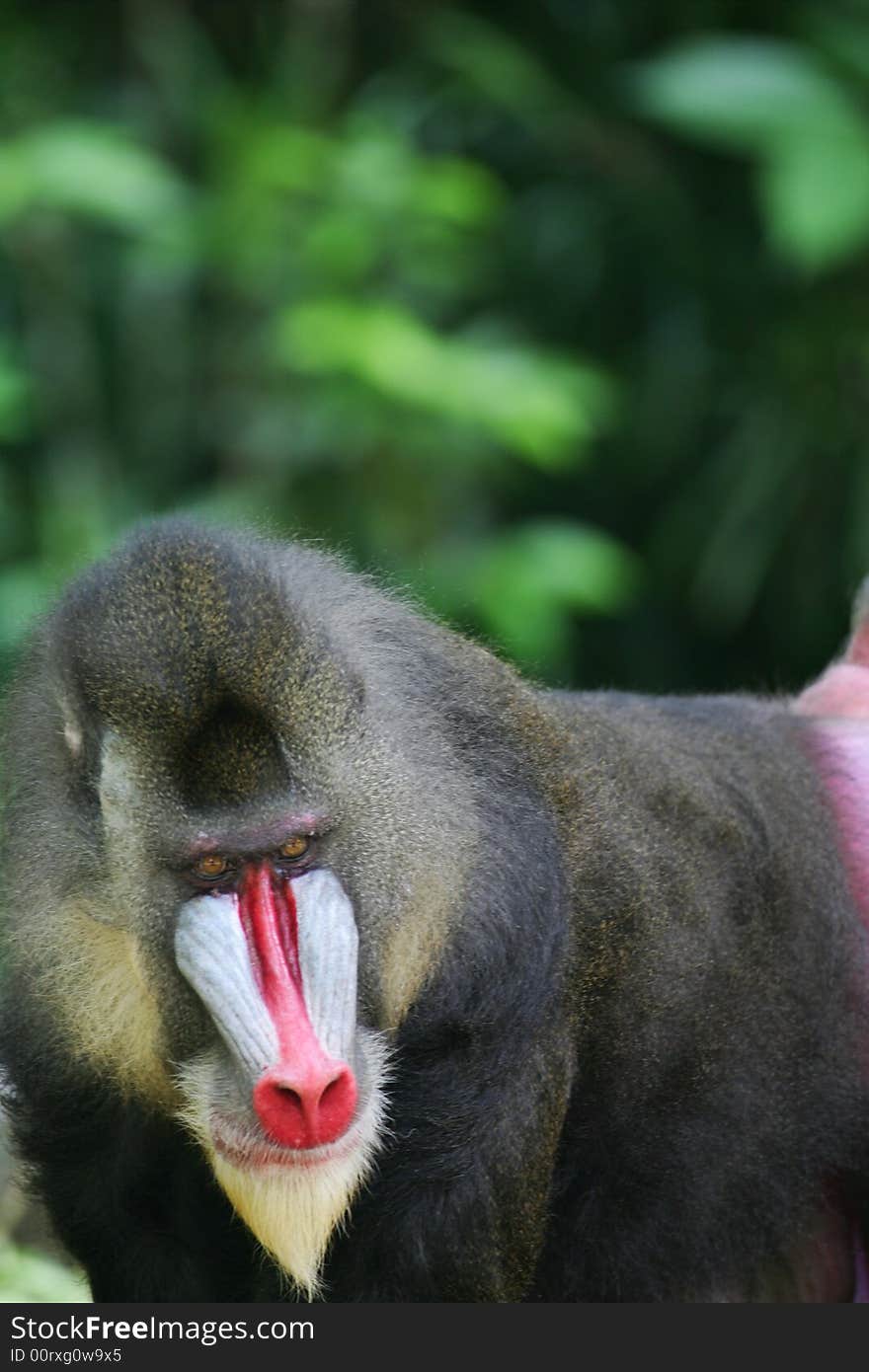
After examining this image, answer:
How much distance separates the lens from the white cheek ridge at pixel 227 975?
9.65ft

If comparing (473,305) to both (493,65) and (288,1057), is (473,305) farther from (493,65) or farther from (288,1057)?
(288,1057)

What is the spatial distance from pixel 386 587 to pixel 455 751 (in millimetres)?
420

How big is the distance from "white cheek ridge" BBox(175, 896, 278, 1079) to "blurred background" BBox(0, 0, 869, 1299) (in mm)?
3354

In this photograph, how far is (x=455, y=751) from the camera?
343cm

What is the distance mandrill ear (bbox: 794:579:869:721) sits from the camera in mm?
4441

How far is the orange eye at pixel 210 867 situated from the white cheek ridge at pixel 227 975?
4 centimetres

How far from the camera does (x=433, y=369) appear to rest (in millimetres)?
7234

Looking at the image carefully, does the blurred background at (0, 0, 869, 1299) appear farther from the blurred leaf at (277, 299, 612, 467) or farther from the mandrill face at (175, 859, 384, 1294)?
the mandrill face at (175, 859, 384, 1294)

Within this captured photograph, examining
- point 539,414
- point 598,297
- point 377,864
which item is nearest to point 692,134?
point 598,297

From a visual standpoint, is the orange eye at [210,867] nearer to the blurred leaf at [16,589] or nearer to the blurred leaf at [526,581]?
the blurred leaf at [16,589]

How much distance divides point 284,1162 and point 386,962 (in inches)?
16.5

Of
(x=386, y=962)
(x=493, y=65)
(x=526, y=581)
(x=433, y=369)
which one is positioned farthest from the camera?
(x=493, y=65)

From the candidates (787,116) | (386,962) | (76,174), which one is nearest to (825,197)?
(787,116)

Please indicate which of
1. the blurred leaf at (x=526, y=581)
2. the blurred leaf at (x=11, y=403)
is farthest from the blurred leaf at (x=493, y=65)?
the blurred leaf at (x=11, y=403)
